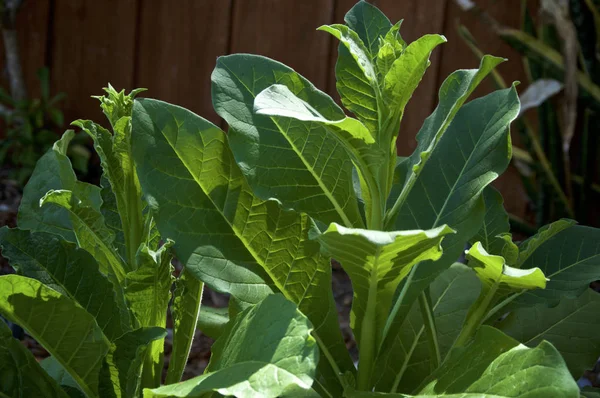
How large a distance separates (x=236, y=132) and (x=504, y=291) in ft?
0.97

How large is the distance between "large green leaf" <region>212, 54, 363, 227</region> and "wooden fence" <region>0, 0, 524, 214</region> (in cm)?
267

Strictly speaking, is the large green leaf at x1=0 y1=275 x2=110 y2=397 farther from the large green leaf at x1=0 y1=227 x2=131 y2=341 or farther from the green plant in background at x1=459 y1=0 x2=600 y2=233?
the green plant in background at x1=459 y1=0 x2=600 y2=233

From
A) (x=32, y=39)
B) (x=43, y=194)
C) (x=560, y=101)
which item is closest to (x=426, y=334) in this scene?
(x=43, y=194)

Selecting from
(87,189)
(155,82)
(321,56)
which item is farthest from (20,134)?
(87,189)

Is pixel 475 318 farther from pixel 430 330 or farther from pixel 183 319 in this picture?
pixel 183 319

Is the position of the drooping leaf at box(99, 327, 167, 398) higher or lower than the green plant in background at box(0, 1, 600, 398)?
lower

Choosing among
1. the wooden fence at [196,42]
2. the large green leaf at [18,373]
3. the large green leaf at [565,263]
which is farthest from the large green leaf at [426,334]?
the wooden fence at [196,42]

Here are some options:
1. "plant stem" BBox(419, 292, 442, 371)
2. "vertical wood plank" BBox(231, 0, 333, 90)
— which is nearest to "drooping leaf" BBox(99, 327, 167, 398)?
"plant stem" BBox(419, 292, 442, 371)

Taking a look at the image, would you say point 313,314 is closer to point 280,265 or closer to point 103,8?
point 280,265

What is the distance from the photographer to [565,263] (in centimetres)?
87

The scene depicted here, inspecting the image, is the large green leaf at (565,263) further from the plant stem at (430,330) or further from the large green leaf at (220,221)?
the large green leaf at (220,221)

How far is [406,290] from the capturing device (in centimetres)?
80

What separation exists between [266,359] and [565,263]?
0.41 m

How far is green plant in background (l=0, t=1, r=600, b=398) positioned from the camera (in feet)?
2.41
